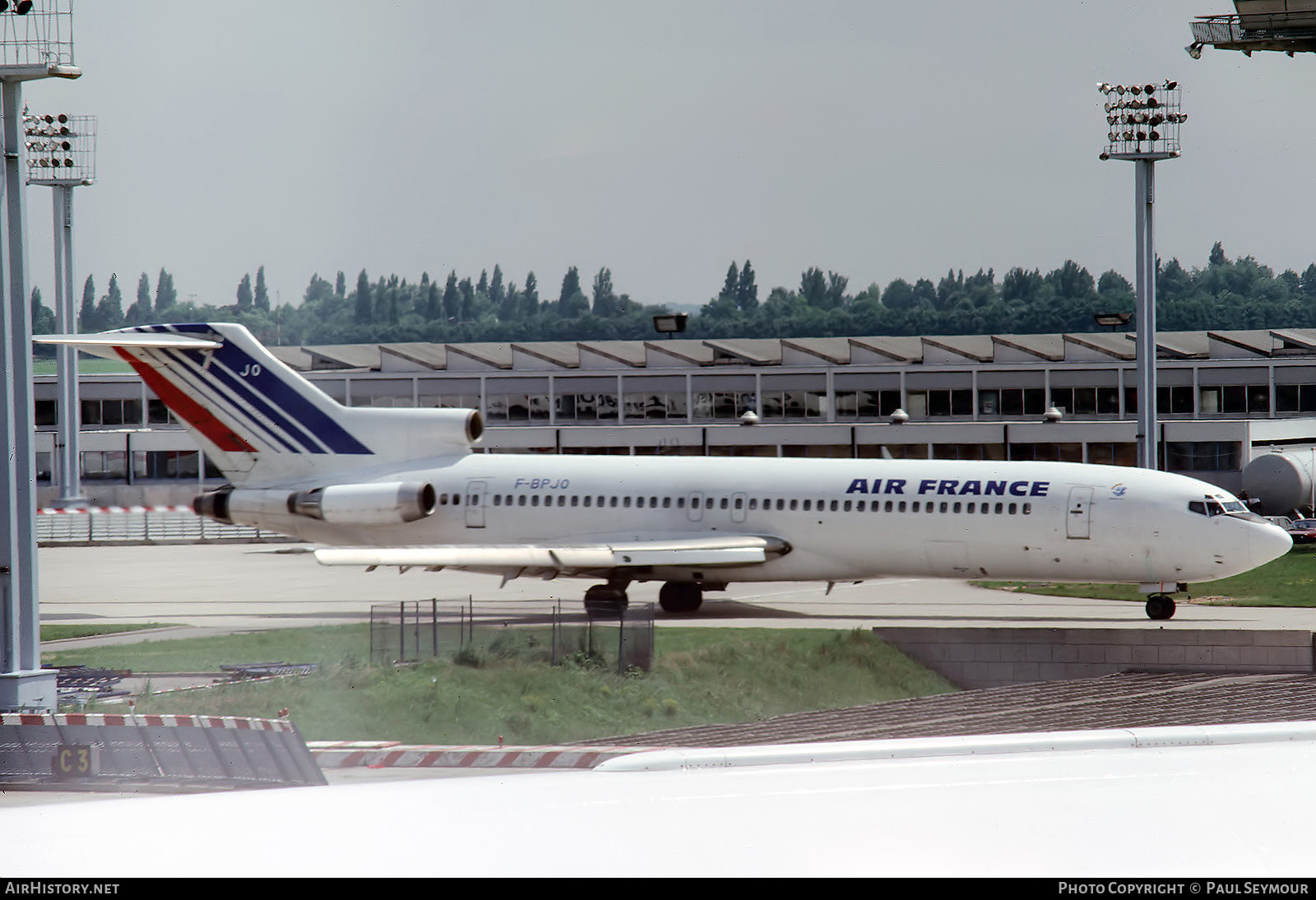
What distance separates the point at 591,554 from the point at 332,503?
5.62 metres

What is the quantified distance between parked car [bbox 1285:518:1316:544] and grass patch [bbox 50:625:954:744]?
24.2 metres

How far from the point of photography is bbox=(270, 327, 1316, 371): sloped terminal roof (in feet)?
200

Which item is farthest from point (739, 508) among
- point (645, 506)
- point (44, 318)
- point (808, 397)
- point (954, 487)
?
point (808, 397)

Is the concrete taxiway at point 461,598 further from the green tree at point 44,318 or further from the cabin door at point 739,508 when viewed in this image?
the green tree at point 44,318

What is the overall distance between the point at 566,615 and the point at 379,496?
8.09 metres

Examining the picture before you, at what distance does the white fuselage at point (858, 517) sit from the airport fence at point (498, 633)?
229 inches

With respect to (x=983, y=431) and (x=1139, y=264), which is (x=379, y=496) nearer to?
(x=1139, y=264)

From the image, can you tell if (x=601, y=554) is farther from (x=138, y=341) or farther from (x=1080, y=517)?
(x=138, y=341)

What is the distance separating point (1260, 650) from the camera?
23.1 metres

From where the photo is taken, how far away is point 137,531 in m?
50.7

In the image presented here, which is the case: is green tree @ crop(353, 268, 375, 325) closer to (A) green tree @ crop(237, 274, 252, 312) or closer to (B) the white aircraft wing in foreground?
(A) green tree @ crop(237, 274, 252, 312)

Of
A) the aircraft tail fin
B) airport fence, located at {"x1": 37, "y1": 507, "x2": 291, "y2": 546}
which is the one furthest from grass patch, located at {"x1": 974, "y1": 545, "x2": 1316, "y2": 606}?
airport fence, located at {"x1": 37, "y1": 507, "x2": 291, "y2": 546}

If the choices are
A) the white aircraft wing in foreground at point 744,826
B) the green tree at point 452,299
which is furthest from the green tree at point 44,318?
the green tree at point 452,299

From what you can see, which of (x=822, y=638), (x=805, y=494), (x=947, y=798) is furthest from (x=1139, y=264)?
(x=947, y=798)
